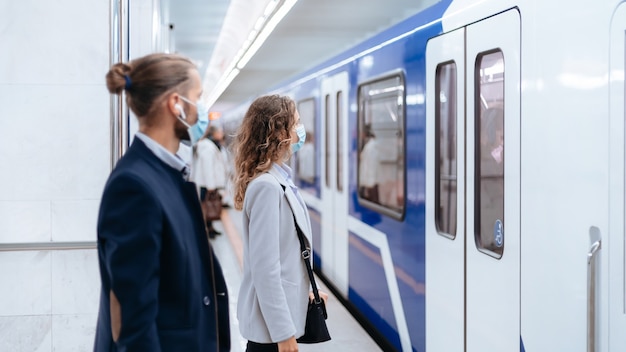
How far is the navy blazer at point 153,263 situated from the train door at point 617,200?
4.39ft

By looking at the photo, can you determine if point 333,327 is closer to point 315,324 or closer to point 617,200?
point 315,324

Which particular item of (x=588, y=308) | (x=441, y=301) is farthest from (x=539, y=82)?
(x=441, y=301)

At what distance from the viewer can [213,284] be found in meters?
2.09

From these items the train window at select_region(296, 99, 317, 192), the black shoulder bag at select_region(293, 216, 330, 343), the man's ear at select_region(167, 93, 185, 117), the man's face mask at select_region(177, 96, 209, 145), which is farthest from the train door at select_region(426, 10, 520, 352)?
the train window at select_region(296, 99, 317, 192)

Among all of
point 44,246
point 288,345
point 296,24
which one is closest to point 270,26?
point 44,246

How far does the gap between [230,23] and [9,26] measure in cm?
823

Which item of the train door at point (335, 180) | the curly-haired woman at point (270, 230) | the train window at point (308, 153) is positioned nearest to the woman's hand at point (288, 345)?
the curly-haired woman at point (270, 230)

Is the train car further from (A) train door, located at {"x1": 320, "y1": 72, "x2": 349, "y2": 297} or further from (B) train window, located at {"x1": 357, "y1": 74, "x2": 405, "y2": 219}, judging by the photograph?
(A) train door, located at {"x1": 320, "y1": 72, "x2": 349, "y2": 297}

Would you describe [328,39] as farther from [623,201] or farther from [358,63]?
[623,201]

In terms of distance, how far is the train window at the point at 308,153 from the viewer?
8467 millimetres

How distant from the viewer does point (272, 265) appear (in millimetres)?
2617

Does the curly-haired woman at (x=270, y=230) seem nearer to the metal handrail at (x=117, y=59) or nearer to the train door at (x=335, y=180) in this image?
the metal handrail at (x=117, y=59)

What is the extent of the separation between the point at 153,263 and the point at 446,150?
2639mm

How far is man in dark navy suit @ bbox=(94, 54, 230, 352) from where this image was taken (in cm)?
182
